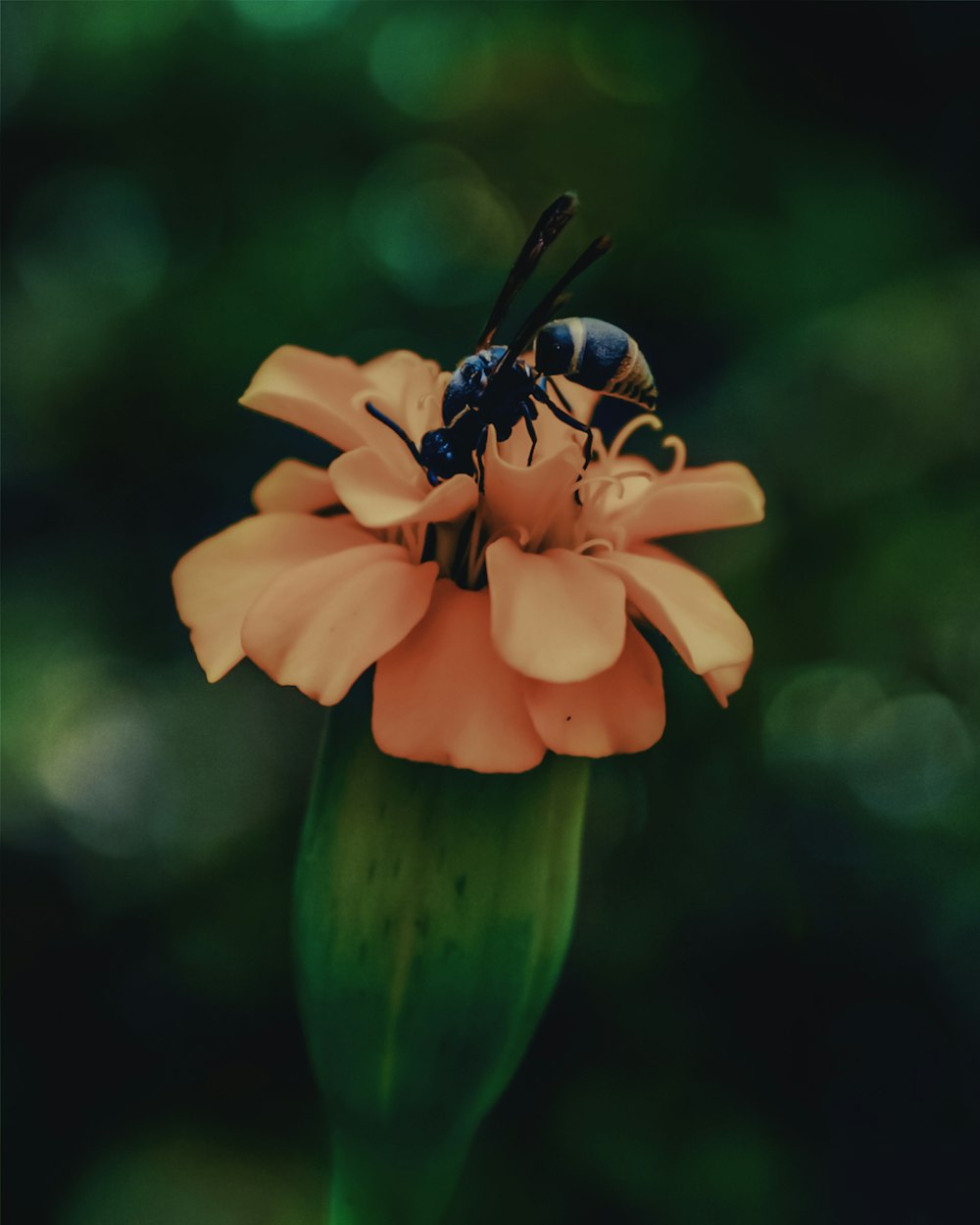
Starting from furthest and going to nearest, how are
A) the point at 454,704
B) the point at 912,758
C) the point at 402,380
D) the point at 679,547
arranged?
the point at 679,547 → the point at 912,758 → the point at 402,380 → the point at 454,704

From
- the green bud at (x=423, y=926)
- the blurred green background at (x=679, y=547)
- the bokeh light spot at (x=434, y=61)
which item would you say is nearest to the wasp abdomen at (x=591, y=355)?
the green bud at (x=423, y=926)

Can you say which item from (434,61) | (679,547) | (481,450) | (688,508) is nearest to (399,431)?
(481,450)

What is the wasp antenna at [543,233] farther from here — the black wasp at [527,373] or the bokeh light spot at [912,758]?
the bokeh light spot at [912,758]

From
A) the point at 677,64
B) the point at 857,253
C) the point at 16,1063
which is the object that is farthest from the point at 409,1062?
the point at 677,64

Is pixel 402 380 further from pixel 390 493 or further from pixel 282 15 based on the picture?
pixel 282 15

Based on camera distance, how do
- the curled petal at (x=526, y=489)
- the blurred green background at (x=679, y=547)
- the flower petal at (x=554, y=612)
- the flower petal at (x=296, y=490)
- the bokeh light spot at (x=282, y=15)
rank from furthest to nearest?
1. the bokeh light spot at (x=282, y=15)
2. the blurred green background at (x=679, y=547)
3. the flower petal at (x=296, y=490)
4. the curled petal at (x=526, y=489)
5. the flower petal at (x=554, y=612)
